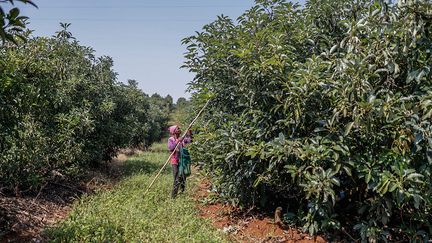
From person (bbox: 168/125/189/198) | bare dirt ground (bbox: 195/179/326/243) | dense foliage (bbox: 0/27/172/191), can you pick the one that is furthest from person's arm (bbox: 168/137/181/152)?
dense foliage (bbox: 0/27/172/191)

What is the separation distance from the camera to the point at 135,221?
5055 mm

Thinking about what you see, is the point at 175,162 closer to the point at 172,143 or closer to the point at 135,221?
the point at 172,143

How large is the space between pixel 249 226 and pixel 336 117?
2.34 meters

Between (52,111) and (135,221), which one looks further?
(52,111)

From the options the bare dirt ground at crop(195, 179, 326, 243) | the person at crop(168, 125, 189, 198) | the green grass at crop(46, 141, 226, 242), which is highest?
the person at crop(168, 125, 189, 198)

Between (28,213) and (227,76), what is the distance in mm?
3820

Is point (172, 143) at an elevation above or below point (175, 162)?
above

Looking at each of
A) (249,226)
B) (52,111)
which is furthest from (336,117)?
(52,111)

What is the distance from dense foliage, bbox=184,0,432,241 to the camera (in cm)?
389

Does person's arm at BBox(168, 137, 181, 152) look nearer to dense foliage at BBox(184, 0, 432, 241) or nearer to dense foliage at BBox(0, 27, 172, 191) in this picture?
dense foliage at BBox(184, 0, 432, 241)

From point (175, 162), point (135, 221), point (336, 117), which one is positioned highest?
point (336, 117)

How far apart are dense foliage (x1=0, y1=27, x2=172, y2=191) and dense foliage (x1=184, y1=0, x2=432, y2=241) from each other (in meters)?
2.75

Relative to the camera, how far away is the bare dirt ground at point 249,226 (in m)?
4.96

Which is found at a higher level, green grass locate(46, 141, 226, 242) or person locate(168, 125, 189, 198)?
person locate(168, 125, 189, 198)
